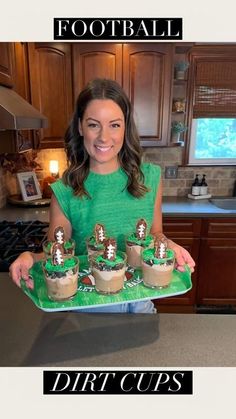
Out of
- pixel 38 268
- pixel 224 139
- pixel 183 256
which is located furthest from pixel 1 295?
pixel 224 139

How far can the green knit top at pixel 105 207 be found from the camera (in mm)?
1058

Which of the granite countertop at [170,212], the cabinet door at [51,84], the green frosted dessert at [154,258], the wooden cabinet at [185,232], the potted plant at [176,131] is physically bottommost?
the wooden cabinet at [185,232]

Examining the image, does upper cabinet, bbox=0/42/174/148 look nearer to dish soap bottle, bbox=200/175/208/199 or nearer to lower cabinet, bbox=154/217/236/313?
dish soap bottle, bbox=200/175/208/199

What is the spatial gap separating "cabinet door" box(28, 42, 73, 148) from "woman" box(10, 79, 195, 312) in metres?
1.34

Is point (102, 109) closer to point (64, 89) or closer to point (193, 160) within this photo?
point (64, 89)

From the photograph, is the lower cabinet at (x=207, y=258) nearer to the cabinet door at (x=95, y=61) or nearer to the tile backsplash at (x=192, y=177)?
the tile backsplash at (x=192, y=177)

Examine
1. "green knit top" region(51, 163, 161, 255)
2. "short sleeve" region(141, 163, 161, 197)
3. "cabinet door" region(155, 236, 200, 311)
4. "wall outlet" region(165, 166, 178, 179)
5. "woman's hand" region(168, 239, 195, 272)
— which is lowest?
"cabinet door" region(155, 236, 200, 311)

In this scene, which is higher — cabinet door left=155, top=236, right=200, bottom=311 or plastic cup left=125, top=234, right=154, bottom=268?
plastic cup left=125, top=234, right=154, bottom=268

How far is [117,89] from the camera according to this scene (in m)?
1.01

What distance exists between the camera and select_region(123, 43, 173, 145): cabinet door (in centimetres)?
227

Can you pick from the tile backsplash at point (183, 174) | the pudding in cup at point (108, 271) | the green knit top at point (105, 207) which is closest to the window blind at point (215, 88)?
the tile backsplash at point (183, 174)

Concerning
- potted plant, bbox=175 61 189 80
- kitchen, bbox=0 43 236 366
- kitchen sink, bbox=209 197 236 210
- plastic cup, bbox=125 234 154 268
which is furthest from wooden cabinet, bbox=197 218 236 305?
plastic cup, bbox=125 234 154 268

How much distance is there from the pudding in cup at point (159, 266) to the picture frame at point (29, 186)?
1819 millimetres

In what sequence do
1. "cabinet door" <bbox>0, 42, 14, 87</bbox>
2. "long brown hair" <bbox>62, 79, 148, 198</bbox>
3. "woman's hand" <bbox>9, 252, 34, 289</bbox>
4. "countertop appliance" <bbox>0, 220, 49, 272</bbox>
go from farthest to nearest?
1. "cabinet door" <bbox>0, 42, 14, 87</bbox>
2. "countertop appliance" <bbox>0, 220, 49, 272</bbox>
3. "long brown hair" <bbox>62, 79, 148, 198</bbox>
4. "woman's hand" <bbox>9, 252, 34, 289</bbox>
